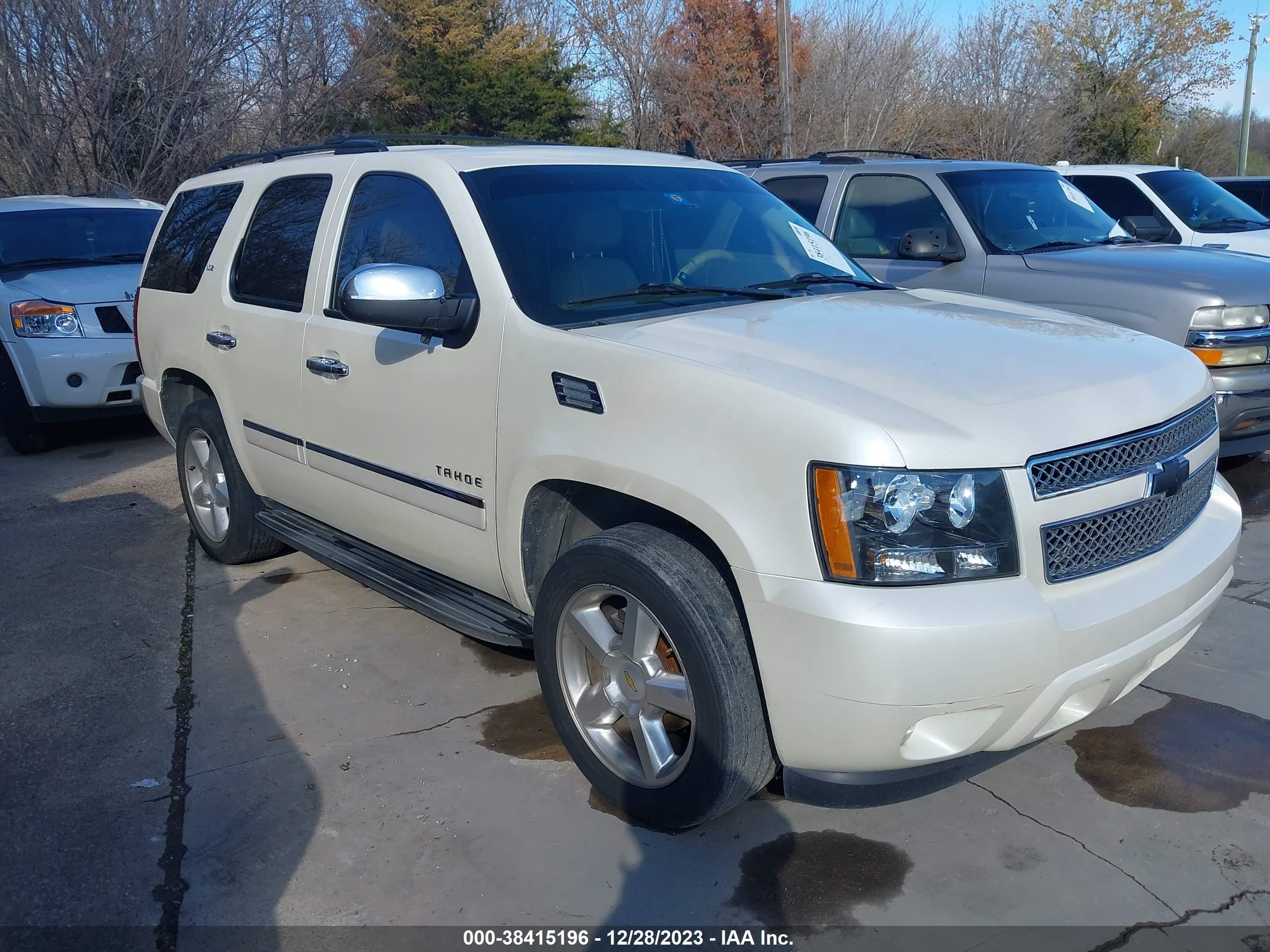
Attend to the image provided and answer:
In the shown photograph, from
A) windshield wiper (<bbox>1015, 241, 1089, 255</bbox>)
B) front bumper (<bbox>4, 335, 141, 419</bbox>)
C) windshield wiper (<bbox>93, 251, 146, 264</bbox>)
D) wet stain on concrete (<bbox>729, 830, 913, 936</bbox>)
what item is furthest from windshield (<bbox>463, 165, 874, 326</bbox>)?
windshield wiper (<bbox>93, 251, 146, 264</bbox>)

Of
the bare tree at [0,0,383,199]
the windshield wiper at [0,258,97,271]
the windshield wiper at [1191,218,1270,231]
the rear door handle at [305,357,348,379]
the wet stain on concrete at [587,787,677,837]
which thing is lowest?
the wet stain on concrete at [587,787,677,837]

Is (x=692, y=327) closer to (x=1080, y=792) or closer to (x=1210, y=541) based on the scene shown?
(x=1210, y=541)

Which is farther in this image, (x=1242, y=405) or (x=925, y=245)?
(x=925, y=245)

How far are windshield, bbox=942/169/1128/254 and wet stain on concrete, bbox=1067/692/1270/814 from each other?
3.72 m

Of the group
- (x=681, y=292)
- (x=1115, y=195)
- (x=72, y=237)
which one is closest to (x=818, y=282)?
(x=681, y=292)

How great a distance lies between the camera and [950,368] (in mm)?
2875

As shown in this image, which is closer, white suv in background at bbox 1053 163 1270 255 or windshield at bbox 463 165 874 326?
windshield at bbox 463 165 874 326

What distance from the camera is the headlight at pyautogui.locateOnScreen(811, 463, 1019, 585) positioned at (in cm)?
254

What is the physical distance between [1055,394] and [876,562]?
688 millimetres

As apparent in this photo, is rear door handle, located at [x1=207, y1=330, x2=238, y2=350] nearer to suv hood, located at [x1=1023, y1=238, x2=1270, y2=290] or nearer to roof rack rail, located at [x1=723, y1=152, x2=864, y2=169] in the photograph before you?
roof rack rail, located at [x1=723, y1=152, x2=864, y2=169]

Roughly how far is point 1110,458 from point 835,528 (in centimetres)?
79

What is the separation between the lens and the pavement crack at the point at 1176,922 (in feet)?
8.71

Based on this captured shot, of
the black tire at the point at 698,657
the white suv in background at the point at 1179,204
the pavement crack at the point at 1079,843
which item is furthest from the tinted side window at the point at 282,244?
the white suv in background at the point at 1179,204

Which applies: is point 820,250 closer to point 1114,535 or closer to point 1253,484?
point 1114,535
